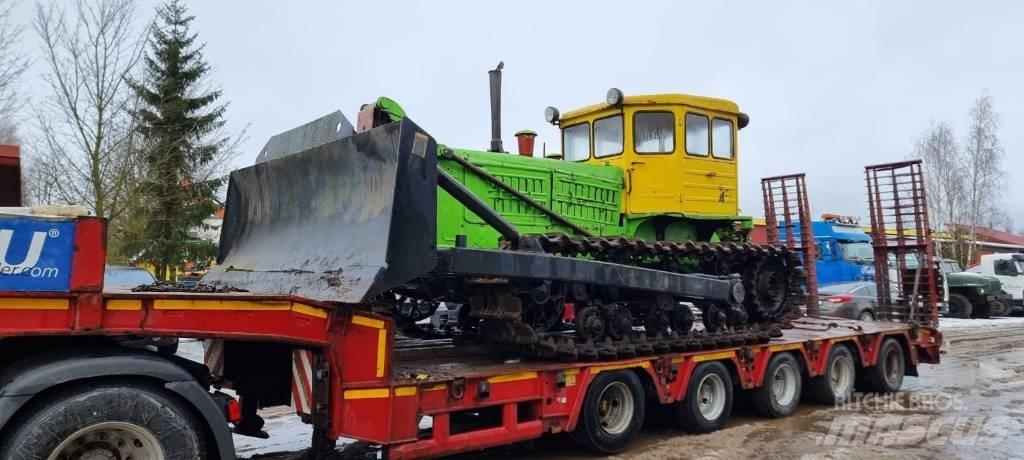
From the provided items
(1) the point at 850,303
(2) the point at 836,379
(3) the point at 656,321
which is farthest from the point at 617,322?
(1) the point at 850,303

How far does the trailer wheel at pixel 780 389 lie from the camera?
8.20m

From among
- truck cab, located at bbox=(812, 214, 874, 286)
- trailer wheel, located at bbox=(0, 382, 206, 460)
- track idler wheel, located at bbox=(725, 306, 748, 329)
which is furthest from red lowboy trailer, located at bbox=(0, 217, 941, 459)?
truck cab, located at bbox=(812, 214, 874, 286)

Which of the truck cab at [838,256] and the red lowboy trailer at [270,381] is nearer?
the red lowboy trailer at [270,381]

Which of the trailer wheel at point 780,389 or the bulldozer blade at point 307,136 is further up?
the bulldozer blade at point 307,136

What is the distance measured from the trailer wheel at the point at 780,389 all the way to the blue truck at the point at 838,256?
14.5 m

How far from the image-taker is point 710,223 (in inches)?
348

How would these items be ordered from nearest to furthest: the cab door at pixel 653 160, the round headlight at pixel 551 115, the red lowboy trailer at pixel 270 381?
the red lowboy trailer at pixel 270 381, the cab door at pixel 653 160, the round headlight at pixel 551 115

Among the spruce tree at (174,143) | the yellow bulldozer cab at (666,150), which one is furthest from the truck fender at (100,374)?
the spruce tree at (174,143)

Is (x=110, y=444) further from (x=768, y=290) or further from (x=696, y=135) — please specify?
(x=768, y=290)

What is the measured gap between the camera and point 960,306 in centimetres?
2492

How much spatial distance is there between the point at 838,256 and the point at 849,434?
16347mm

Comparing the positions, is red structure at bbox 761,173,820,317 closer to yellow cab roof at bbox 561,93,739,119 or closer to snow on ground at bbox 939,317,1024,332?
yellow cab roof at bbox 561,93,739,119

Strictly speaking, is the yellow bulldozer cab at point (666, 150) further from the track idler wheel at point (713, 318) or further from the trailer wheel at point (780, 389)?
the trailer wheel at point (780, 389)

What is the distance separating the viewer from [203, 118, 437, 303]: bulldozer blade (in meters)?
4.82
